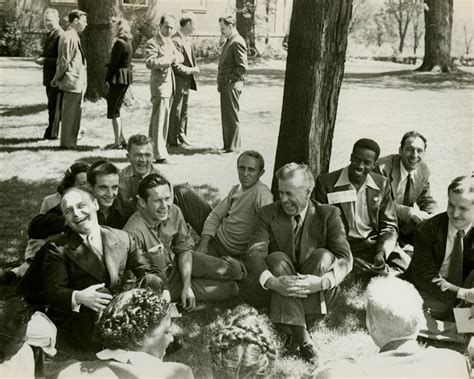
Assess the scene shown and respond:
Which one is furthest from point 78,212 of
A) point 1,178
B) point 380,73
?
point 380,73

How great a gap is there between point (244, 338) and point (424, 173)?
2.58 meters

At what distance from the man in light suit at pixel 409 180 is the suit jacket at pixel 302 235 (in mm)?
781

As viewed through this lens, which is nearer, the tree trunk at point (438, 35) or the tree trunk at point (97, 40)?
the tree trunk at point (97, 40)

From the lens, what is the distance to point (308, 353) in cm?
411

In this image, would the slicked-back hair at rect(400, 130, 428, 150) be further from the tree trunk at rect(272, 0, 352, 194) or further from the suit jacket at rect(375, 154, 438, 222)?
the tree trunk at rect(272, 0, 352, 194)

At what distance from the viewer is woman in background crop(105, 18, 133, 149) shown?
4680mm

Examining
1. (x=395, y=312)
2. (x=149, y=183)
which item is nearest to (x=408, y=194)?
(x=149, y=183)

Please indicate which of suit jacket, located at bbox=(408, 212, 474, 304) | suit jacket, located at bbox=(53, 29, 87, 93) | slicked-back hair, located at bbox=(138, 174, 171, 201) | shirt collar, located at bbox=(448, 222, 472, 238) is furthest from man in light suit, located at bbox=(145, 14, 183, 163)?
shirt collar, located at bbox=(448, 222, 472, 238)

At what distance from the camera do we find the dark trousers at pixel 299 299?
13.4 ft

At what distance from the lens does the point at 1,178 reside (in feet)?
15.6

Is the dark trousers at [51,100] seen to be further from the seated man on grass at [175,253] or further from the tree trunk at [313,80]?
the tree trunk at [313,80]

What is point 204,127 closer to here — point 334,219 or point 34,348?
point 334,219

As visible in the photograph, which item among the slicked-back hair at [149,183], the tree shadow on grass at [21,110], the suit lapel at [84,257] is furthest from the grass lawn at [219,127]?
the suit lapel at [84,257]

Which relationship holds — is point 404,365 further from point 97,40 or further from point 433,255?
point 97,40
